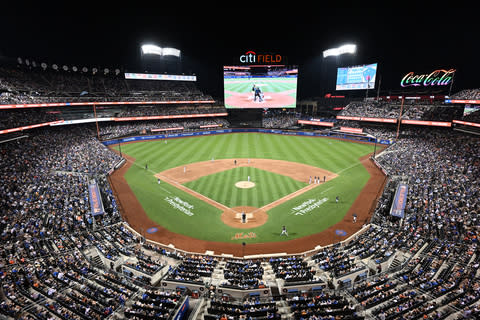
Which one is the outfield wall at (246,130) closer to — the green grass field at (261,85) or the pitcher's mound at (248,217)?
the green grass field at (261,85)

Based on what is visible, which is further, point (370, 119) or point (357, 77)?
point (357, 77)

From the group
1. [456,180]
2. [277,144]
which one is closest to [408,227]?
[456,180]

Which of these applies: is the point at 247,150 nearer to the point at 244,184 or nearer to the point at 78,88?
the point at 244,184

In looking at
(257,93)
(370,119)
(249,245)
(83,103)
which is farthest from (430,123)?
(83,103)

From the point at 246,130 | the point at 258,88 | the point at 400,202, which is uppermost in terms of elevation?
the point at 258,88

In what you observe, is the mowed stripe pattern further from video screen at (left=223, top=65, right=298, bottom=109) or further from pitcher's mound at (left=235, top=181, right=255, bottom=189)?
video screen at (left=223, top=65, right=298, bottom=109)

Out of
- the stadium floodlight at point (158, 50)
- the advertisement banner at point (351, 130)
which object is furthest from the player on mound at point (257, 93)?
the stadium floodlight at point (158, 50)

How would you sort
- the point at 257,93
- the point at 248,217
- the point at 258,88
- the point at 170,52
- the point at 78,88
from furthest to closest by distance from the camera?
the point at 170,52 → the point at 258,88 → the point at 257,93 → the point at 78,88 → the point at 248,217
